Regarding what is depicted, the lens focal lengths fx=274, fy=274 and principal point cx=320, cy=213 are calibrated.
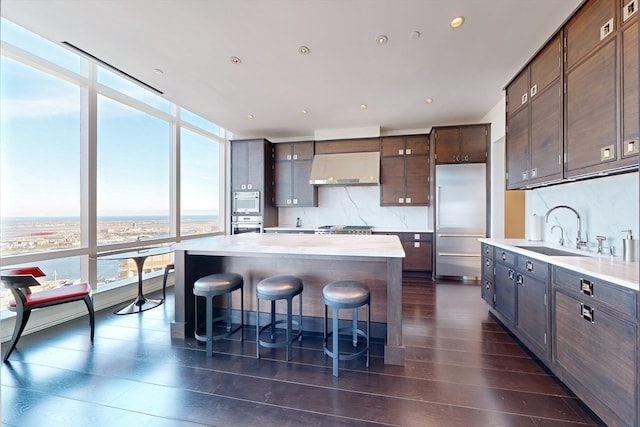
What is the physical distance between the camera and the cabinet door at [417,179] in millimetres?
5078

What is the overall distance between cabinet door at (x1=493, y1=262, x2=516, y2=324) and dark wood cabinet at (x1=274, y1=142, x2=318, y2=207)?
3.45m

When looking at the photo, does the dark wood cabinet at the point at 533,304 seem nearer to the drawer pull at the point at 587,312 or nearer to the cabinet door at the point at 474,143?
the drawer pull at the point at 587,312

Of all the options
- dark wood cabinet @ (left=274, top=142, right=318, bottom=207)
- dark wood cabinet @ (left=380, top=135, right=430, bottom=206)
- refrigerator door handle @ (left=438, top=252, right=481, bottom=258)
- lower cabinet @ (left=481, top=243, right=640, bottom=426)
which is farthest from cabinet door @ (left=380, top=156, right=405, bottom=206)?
lower cabinet @ (left=481, top=243, right=640, bottom=426)

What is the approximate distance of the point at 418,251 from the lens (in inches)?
194

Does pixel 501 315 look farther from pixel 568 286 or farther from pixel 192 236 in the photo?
pixel 192 236

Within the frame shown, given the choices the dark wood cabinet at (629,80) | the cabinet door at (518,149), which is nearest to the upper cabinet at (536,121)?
the cabinet door at (518,149)

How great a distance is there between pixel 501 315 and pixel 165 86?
487 cm

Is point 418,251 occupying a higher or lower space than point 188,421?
higher

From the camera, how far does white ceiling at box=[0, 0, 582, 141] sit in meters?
2.26

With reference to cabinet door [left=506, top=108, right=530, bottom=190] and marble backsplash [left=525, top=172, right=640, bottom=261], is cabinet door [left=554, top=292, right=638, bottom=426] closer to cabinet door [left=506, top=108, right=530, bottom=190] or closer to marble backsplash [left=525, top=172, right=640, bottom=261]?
marble backsplash [left=525, top=172, right=640, bottom=261]

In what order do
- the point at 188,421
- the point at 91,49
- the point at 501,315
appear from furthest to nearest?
the point at 501,315, the point at 91,49, the point at 188,421

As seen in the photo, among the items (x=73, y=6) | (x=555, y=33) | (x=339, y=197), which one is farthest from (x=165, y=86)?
(x=555, y=33)

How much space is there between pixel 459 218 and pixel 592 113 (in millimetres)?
2685

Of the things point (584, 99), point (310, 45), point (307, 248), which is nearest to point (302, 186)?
point (310, 45)
